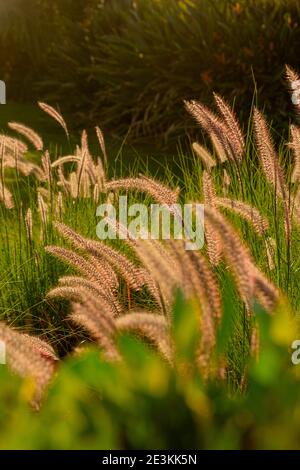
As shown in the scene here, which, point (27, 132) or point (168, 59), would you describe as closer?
point (27, 132)

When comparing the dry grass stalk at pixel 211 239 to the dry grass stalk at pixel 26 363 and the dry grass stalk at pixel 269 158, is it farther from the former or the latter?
the dry grass stalk at pixel 26 363

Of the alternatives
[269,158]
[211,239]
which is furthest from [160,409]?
[269,158]

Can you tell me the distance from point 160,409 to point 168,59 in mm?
8122

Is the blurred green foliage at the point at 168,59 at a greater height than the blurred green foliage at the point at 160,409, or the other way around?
the blurred green foliage at the point at 168,59

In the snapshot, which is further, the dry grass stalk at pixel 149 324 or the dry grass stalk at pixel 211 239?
Answer: the dry grass stalk at pixel 211 239

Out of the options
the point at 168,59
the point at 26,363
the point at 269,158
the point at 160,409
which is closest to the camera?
the point at 160,409

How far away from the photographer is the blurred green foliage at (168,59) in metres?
8.65

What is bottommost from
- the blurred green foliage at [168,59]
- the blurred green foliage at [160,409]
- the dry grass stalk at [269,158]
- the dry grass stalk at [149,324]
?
the blurred green foliage at [160,409]

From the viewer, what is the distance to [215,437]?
125 centimetres

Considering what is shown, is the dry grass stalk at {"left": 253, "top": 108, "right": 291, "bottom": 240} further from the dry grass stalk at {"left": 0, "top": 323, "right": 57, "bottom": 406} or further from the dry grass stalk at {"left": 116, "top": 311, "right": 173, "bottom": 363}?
the dry grass stalk at {"left": 0, "top": 323, "right": 57, "bottom": 406}

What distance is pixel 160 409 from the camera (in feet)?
4.15

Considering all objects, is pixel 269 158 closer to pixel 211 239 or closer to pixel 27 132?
pixel 211 239

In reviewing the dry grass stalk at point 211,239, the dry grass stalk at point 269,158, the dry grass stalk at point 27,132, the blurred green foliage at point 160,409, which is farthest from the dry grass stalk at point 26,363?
the dry grass stalk at point 27,132

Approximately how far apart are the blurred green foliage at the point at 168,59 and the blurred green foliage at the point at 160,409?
21.0ft
